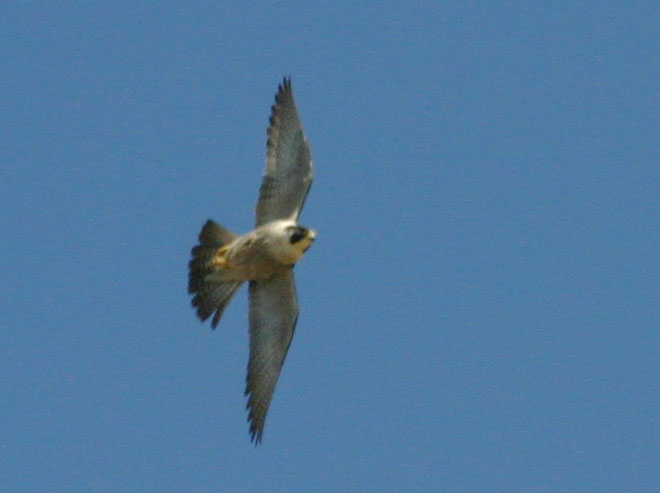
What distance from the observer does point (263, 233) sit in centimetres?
1720

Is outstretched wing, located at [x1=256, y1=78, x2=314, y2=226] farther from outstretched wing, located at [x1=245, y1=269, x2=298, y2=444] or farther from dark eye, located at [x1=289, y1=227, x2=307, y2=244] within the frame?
outstretched wing, located at [x1=245, y1=269, x2=298, y2=444]

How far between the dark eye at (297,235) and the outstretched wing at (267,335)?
0.61m

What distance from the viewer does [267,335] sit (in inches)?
697

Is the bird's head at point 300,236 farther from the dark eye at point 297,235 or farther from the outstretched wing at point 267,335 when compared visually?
the outstretched wing at point 267,335

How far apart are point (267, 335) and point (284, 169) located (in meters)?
1.67

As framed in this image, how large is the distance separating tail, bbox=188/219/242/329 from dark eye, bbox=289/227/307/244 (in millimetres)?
1009

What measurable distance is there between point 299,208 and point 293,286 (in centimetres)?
79

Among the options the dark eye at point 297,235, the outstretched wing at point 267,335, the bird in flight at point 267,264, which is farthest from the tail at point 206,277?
the dark eye at point 297,235

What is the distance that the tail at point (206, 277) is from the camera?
17875 millimetres

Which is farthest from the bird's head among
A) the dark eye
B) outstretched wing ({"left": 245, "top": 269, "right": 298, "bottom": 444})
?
outstretched wing ({"left": 245, "top": 269, "right": 298, "bottom": 444})

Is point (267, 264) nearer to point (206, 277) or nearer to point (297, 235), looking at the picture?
point (297, 235)

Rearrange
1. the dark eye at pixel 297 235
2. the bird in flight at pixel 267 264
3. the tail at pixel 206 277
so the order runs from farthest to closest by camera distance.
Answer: the tail at pixel 206 277
the bird in flight at pixel 267 264
the dark eye at pixel 297 235

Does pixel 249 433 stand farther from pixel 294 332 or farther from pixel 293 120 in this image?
pixel 293 120

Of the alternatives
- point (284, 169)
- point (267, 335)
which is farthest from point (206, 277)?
point (284, 169)
